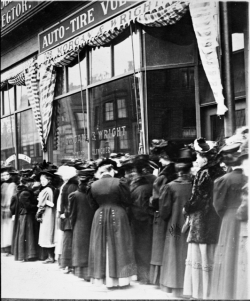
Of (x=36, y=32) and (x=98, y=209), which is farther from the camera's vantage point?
(x=36, y=32)

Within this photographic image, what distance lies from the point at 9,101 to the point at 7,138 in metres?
0.47

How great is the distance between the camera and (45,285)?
4973mm

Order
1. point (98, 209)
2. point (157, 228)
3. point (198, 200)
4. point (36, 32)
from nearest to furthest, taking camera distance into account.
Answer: point (198, 200), point (157, 228), point (98, 209), point (36, 32)

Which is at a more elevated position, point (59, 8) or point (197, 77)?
point (59, 8)

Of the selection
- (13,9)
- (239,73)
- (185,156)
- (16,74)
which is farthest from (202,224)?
(13,9)

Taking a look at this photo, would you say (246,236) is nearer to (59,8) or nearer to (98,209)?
(98,209)

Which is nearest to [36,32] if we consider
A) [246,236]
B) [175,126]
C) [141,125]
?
[141,125]

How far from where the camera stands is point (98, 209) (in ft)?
15.6

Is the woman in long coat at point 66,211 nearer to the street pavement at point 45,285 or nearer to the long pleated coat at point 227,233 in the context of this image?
the street pavement at point 45,285

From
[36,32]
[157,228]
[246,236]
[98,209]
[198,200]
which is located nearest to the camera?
[246,236]

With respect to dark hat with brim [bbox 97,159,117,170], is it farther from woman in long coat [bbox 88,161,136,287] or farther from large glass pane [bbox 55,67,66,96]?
large glass pane [bbox 55,67,66,96]

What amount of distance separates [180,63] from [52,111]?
174cm

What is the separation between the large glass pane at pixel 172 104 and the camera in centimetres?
426

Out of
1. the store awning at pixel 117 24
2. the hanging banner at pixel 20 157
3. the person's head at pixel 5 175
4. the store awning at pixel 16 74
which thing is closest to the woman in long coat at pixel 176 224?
the store awning at pixel 117 24
